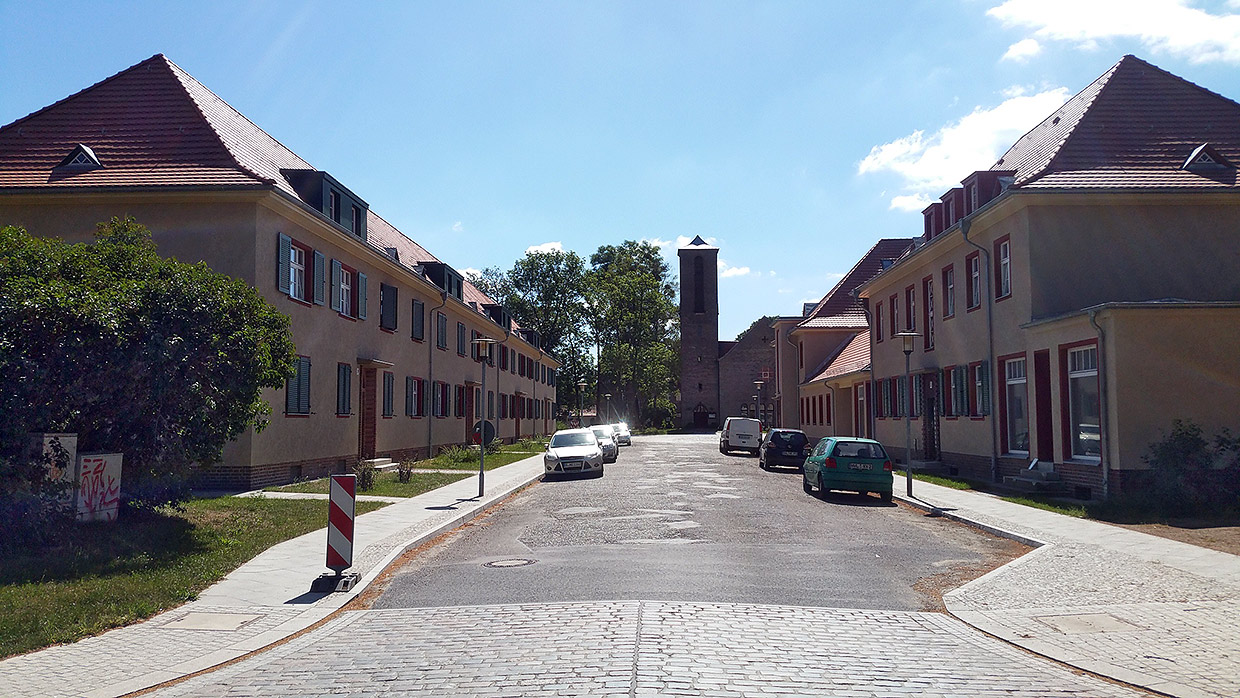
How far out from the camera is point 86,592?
28.9 feet

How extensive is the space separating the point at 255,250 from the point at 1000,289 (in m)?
17.9

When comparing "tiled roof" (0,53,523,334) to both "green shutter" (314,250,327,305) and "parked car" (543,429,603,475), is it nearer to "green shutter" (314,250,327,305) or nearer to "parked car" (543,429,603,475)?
"green shutter" (314,250,327,305)

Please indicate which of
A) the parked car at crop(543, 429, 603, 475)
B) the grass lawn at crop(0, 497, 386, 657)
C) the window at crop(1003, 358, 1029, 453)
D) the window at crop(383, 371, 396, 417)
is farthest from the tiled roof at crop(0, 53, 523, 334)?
the window at crop(1003, 358, 1029, 453)

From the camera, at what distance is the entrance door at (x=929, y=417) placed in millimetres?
28969

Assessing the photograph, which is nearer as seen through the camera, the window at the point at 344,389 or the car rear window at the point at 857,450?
the car rear window at the point at 857,450

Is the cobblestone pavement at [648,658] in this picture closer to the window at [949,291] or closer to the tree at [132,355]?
the tree at [132,355]

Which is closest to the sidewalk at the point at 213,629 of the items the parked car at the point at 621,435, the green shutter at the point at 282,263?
the green shutter at the point at 282,263

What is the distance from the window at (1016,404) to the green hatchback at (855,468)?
4.53 meters

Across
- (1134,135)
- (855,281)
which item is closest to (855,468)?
(1134,135)

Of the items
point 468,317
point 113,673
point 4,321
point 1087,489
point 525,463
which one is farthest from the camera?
point 468,317

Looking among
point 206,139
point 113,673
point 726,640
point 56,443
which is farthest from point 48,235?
point 726,640

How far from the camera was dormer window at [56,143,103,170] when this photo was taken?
21.1 metres

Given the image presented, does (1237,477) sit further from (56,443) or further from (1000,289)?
(56,443)

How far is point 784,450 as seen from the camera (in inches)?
1243
